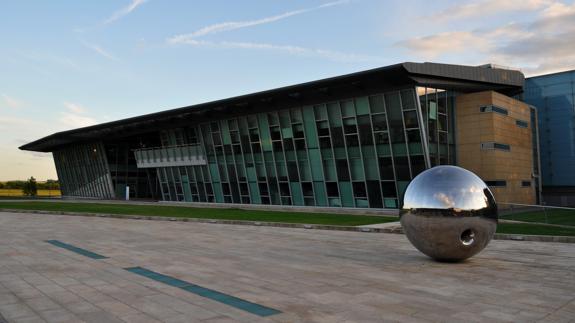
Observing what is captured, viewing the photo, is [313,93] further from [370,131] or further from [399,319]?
[399,319]

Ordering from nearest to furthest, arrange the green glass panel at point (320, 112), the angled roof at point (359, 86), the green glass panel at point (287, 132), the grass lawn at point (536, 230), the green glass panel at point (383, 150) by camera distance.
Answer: the grass lawn at point (536, 230)
the angled roof at point (359, 86)
the green glass panel at point (383, 150)
the green glass panel at point (320, 112)
the green glass panel at point (287, 132)

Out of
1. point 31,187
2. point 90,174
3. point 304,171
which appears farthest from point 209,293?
point 31,187

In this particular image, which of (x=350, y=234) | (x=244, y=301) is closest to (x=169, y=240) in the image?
(x=350, y=234)

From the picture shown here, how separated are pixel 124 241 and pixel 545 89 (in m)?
46.8

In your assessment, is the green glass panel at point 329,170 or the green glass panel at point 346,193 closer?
the green glass panel at point 346,193

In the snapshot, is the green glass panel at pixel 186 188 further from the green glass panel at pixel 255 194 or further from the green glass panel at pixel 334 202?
the green glass panel at pixel 334 202

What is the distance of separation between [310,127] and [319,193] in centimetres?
554

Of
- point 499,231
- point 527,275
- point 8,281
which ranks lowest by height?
point 499,231

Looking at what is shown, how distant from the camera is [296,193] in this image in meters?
41.1

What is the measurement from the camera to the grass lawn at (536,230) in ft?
62.7

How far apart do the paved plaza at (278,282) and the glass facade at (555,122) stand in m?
36.8

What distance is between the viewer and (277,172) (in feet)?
138

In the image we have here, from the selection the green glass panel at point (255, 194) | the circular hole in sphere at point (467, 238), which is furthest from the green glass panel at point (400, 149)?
the circular hole in sphere at point (467, 238)

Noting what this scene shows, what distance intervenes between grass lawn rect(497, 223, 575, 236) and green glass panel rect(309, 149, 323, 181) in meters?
17.8
